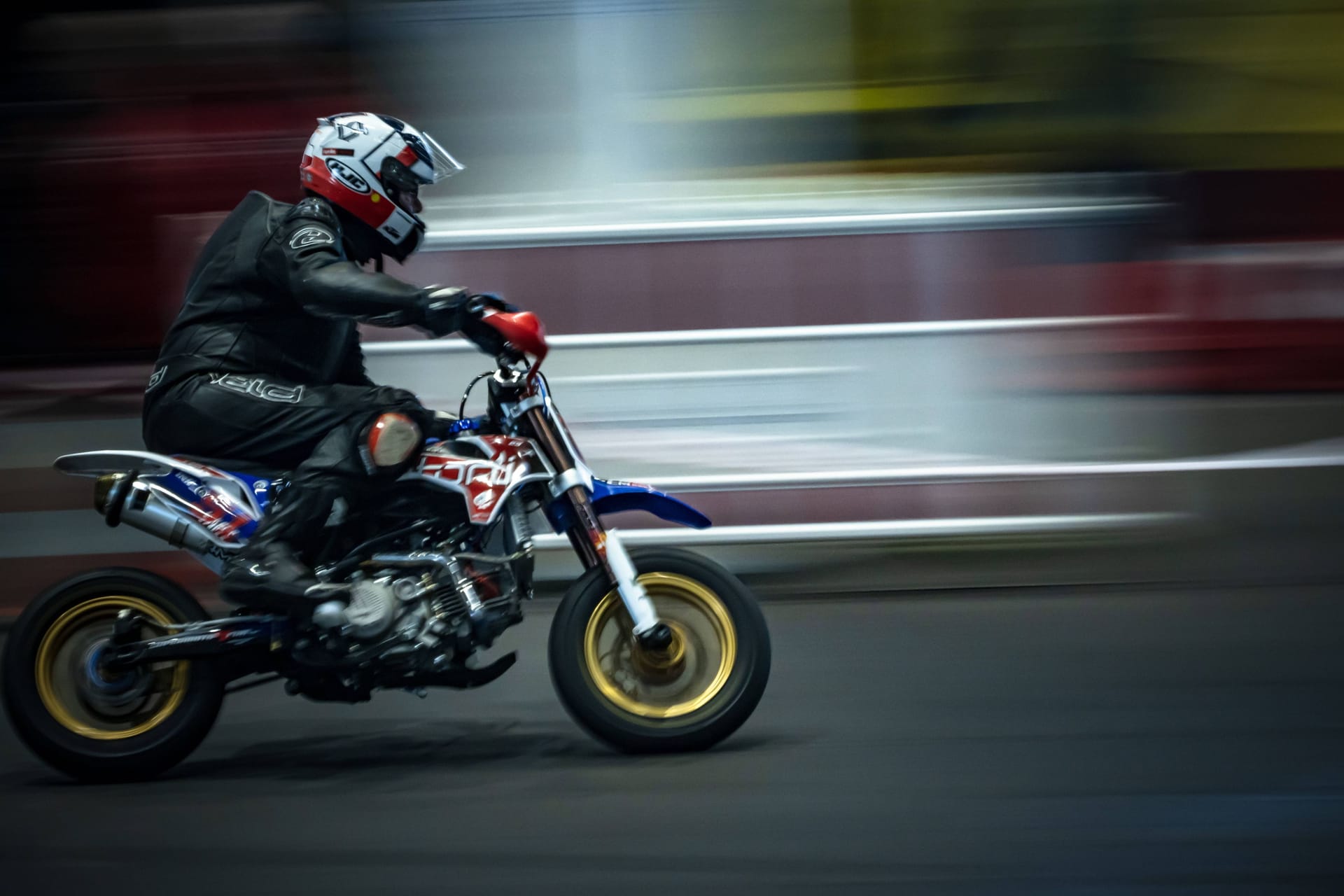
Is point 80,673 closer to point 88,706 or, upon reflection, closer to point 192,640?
point 88,706

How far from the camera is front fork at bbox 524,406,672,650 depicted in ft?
16.5

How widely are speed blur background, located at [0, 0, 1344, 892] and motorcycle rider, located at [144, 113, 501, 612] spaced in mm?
2648

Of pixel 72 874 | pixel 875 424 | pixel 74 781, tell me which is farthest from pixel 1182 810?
pixel 875 424

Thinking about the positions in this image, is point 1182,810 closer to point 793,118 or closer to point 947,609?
point 947,609

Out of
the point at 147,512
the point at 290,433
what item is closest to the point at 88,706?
the point at 147,512

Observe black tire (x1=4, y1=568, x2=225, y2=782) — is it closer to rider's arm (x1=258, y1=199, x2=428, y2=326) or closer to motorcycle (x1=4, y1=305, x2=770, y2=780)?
motorcycle (x1=4, y1=305, x2=770, y2=780)

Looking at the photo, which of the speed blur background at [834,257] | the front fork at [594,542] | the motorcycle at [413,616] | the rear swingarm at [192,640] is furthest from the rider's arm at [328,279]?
the speed blur background at [834,257]

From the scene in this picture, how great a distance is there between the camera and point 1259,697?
223 inches

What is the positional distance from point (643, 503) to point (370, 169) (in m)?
1.21

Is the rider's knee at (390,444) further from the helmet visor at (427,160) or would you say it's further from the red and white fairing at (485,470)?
the helmet visor at (427,160)

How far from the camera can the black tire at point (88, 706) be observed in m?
5.10

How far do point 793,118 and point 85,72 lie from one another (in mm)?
3349

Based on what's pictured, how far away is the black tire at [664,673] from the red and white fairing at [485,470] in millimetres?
322

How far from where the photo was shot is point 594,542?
511 cm
